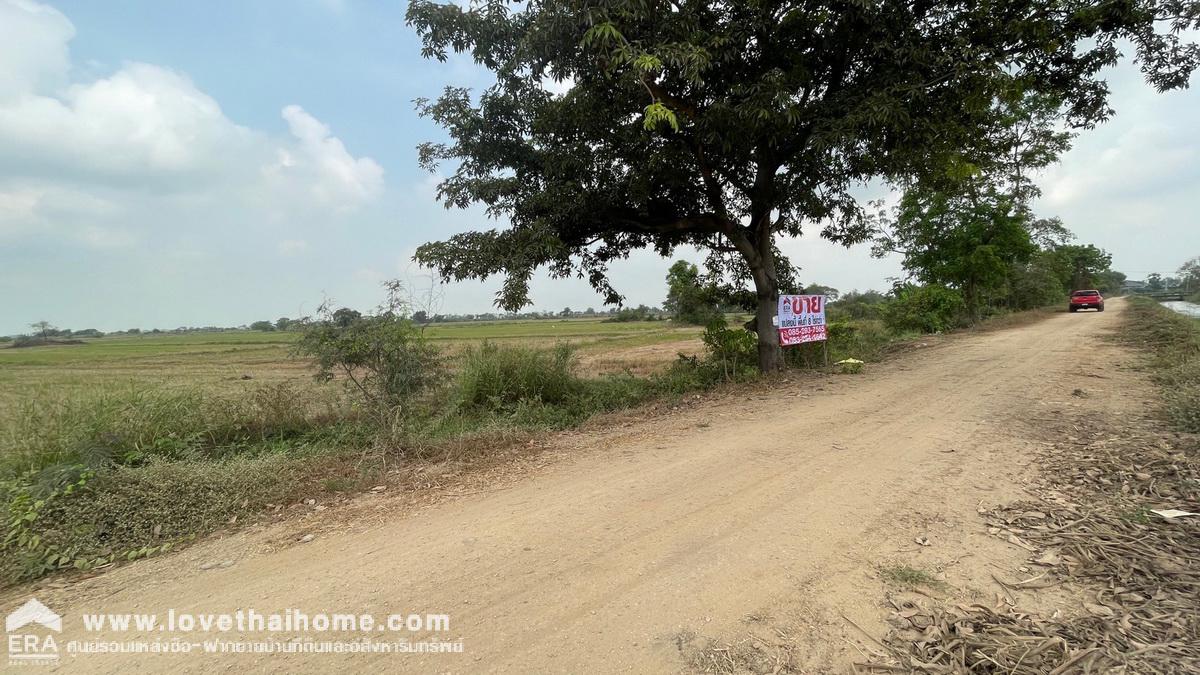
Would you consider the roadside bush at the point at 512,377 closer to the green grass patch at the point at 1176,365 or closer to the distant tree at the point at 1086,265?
the green grass patch at the point at 1176,365

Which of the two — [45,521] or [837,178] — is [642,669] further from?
[837,178]

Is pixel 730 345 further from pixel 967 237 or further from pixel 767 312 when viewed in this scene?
pixel 967 237

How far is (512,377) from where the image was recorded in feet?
28.0

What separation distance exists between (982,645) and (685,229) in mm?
8644

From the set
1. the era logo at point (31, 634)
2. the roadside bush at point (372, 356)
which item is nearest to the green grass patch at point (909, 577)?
the era logo at point (31, 634)

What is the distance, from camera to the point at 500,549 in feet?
10.8

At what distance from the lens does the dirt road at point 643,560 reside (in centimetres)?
237

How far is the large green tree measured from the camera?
266 inches

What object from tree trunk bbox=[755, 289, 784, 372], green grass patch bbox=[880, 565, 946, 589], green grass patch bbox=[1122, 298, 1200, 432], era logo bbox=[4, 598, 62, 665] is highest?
tree trunk bbox=[755, 289, 784, 372]

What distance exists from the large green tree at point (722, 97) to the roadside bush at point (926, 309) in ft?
47.8

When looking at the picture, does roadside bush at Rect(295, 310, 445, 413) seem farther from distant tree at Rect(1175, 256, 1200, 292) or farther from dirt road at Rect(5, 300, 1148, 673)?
distant tree at Rect(1175, 256, 1200, 292)

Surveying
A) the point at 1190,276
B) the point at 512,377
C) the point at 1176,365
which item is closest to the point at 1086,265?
the point at 1190,276

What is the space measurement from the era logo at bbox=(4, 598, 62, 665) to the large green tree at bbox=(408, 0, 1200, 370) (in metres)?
5.61

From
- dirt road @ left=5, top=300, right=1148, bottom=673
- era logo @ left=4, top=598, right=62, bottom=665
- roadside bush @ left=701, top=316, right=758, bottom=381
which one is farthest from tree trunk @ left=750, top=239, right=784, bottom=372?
era logo @ left=4, top=598, right=62, bottom=665
